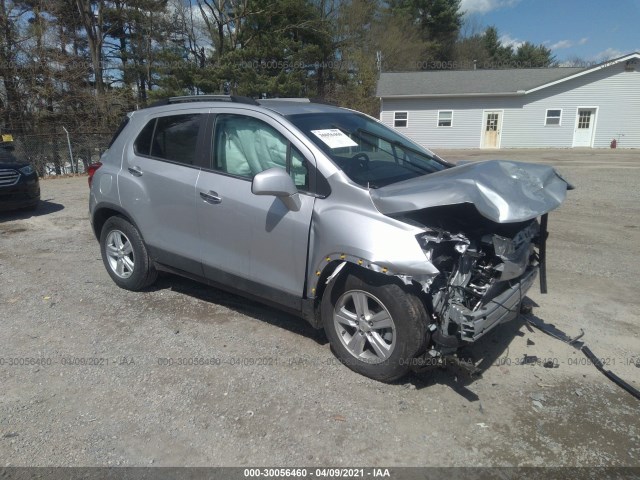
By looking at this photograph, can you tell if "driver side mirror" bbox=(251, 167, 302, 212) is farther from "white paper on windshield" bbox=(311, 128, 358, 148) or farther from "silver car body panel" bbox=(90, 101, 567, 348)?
"white paper on windshield" bbox=(311, 128, 358, 148)

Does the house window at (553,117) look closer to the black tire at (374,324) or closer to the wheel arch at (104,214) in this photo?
the wheel arch at (104,214)

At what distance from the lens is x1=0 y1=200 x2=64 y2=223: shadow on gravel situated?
899 centimetres

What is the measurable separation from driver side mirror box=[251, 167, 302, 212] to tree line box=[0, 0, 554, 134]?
20550 millimetres

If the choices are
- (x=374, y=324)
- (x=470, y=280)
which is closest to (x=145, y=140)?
(x=374, y=324)

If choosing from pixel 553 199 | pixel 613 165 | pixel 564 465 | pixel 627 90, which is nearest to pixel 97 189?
pixel 553 199

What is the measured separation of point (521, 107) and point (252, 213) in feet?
89.3

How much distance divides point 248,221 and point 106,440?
177cm

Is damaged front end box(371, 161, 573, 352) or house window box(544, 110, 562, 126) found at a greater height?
house window box(544, 110, 562, 126)

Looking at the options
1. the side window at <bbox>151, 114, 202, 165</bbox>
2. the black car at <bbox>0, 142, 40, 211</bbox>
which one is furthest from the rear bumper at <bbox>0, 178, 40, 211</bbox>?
the side window at <bbox>151, 114, 202, 165</bbox>

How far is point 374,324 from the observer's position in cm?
330

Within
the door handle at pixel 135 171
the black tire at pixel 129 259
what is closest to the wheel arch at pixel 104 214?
the black tire at pixel 129 259

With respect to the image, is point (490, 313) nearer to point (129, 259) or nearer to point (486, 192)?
point (486, 192)

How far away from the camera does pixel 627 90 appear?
25.8m

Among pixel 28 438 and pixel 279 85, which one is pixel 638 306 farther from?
pixel 279 85
